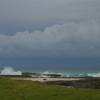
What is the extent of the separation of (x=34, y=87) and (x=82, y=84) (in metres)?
→ 32.3

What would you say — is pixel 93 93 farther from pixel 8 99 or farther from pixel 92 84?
pixel 92 84

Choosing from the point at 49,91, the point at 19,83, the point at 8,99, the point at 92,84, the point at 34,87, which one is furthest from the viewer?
the point at 92,84

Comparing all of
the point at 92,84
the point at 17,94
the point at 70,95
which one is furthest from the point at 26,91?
the point at 92,84

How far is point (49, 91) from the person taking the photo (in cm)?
4531

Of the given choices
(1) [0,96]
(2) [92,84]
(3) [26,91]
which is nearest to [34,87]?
(3) [26,91]

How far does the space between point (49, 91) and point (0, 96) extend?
565 cm

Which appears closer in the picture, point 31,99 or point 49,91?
point 31,99

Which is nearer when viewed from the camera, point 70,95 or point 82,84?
point 70,95

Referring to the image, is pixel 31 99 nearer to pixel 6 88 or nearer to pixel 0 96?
pixel 0 96

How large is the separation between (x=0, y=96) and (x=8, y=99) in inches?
57.7

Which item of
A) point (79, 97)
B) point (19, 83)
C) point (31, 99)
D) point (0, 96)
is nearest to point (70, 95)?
point (79, 97)

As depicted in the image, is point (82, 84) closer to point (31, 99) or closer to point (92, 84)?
point (92, 84)

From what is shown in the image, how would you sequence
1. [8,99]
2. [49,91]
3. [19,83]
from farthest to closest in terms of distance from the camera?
1. [19,83]
2. [49,91]
3. [8,99]

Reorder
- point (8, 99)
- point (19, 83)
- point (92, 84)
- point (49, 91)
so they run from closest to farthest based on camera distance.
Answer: point (8, 99) → point (49, 91) → point (19, 83) → point (92, 84)
